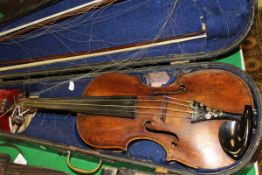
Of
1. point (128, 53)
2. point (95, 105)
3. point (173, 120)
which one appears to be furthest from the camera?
point (128, 53)

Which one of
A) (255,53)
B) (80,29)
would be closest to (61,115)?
(80,29)

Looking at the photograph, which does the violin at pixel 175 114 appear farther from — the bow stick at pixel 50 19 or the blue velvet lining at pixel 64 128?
the bow stick at pixel 50 19

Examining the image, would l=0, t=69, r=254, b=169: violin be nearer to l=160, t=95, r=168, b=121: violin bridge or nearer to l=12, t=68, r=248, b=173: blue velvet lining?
l=160, t=95, r=168, b=121: violin bridge

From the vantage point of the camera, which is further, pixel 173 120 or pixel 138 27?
pixel 138 27

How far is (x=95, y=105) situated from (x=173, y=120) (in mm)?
360

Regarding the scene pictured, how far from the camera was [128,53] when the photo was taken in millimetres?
1578

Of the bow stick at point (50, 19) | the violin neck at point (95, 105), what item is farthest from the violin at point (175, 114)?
the bow stick at point (50, 19)

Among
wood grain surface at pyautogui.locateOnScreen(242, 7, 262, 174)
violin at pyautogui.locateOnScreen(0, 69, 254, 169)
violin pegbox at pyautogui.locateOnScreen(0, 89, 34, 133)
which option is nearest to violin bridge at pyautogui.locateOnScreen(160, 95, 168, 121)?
violin at pyautogui.locateOnScreen(0, 69, 254, 169)

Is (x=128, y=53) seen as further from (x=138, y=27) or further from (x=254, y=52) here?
(x=254, y=52)

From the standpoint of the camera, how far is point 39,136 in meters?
1.70

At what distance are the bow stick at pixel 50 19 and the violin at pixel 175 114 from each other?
33cm

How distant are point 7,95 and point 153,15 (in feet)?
2.92

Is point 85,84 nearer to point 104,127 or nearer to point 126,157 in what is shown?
point 104,127

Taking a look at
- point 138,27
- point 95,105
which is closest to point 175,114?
point 95,105
